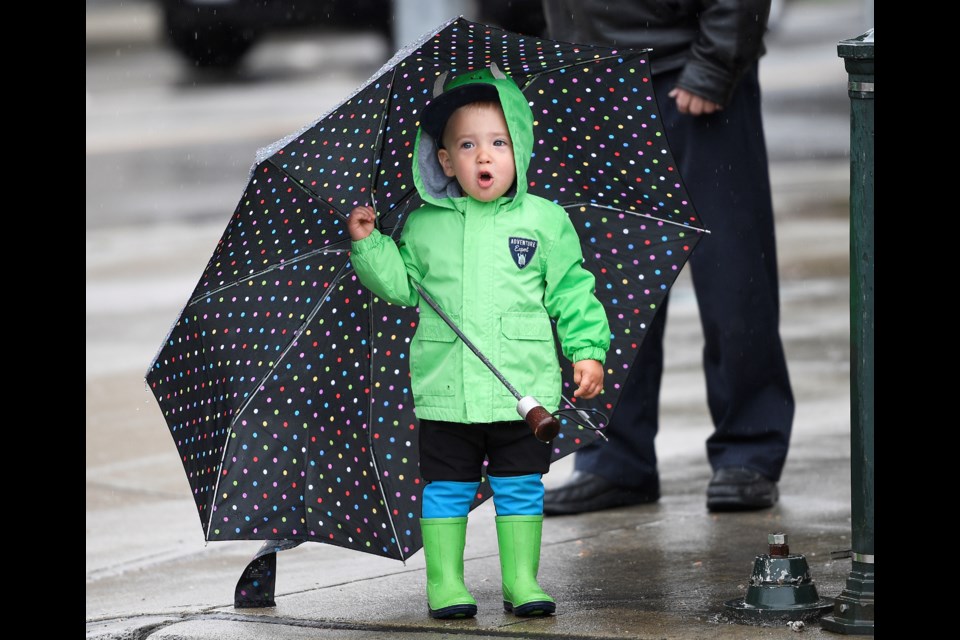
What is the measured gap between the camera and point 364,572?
17.3 feet

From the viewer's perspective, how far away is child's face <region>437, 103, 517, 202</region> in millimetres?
4434

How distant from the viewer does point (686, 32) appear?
5.83m

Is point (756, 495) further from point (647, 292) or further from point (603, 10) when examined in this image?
point (603, 10)

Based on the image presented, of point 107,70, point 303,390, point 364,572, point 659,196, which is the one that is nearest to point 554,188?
point 659,196

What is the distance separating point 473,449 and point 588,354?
0.40m

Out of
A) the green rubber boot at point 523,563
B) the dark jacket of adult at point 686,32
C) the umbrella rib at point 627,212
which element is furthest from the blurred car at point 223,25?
the green rubber boot at point 523,563

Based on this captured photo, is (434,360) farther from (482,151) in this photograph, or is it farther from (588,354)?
(482,151)

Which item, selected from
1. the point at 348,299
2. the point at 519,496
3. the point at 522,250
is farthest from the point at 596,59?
the point at 519,496

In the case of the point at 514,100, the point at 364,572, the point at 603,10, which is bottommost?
the point at 364,572

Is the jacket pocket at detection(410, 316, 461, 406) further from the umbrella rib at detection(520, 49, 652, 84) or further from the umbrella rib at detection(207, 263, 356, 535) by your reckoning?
the umbrella rib at detection(520, 49, 652, 84)

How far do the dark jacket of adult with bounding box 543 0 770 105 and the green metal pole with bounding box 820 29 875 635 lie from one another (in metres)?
1.55

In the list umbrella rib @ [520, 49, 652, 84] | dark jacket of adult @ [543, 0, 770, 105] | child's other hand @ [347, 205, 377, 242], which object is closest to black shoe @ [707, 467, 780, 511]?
dark jacket of adult @ [543, 0, 770, 105]
